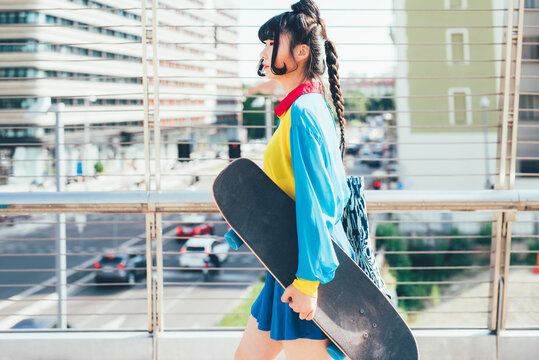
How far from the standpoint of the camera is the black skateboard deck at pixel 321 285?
1.63 meters

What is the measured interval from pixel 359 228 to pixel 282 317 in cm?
42

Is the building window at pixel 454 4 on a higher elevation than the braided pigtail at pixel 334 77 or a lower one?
higher

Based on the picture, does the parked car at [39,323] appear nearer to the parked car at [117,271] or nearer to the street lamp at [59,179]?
the parked car at [117,271]

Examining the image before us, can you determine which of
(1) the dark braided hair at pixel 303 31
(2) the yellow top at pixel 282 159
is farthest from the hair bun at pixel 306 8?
(2) the yellow top at pixel 282 159

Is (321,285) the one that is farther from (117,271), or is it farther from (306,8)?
(117,271)

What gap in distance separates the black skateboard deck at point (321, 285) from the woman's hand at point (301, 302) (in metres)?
0.06

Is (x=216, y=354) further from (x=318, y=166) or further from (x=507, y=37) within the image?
(x=507, y=37)

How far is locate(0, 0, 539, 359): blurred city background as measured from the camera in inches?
96.3

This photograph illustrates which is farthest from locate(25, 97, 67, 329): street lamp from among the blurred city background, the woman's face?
the woman's face

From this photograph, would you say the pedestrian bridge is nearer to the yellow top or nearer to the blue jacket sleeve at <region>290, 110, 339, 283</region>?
the yellow top

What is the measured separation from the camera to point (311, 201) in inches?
59.0

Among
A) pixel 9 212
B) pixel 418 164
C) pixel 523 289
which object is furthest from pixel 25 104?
pixel 9 212

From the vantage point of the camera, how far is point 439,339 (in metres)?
2.59

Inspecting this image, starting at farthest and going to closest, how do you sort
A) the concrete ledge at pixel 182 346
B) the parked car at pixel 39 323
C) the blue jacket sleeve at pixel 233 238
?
1. the parked car at pixel 39 323
2. the concrete ledge at pixel 182 346
3. the blue jacket sleeve at pixel 233 238
